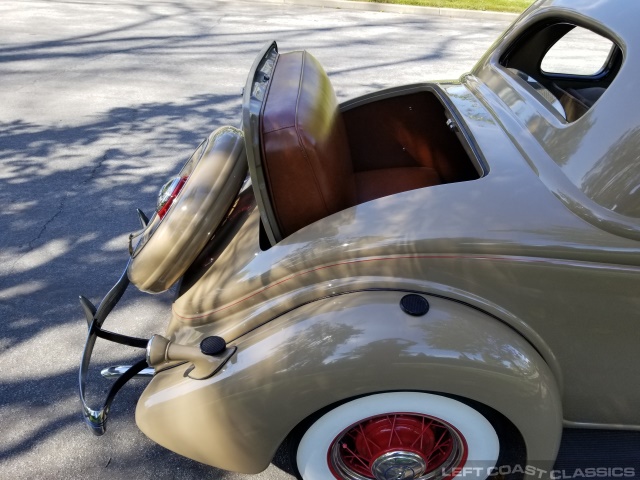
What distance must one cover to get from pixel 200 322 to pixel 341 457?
68 centimetres

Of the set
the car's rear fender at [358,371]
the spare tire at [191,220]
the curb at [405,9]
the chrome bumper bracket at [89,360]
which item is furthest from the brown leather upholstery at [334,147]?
the curb at [405,9]

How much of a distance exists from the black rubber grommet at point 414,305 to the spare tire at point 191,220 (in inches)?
30.7

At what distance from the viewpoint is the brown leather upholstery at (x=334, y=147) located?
1853mm

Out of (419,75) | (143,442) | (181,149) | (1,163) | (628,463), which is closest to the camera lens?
(628,463)

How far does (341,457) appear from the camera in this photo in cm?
195

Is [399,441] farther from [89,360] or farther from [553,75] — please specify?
[553,75]

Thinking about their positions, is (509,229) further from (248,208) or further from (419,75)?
(419,75)

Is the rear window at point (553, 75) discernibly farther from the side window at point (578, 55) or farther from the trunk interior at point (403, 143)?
the side window at point (578, 55)

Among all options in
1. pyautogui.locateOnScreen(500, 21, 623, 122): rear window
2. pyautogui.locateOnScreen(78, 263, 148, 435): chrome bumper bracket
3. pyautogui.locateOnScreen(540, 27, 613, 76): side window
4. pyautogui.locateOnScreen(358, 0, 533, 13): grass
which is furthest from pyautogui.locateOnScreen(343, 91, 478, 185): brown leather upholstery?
pyautogui.locateOnScreen(358, 0, 533, 13): grass

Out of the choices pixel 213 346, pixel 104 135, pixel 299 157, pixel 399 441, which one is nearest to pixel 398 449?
pixel 399 441

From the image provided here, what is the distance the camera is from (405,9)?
10.4m

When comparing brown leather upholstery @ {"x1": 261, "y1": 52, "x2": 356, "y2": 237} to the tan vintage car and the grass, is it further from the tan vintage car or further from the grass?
the grass

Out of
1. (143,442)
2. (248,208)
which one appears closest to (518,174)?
(248,208)

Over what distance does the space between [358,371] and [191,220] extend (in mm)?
825
